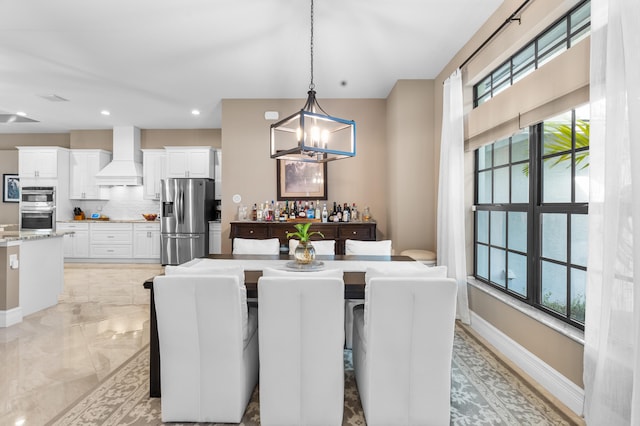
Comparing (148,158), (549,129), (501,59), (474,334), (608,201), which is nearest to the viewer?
(608,201)

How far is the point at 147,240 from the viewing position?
691 cm

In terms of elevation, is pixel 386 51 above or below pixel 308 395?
above

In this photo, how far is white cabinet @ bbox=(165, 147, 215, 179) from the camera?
685 cm

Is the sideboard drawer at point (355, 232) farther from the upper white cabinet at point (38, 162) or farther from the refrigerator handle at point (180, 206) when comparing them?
the upper white cabinet at point (38, 162)

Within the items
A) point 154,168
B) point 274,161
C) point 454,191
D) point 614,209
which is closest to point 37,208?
point 154,168

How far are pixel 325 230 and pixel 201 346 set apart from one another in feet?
10.4

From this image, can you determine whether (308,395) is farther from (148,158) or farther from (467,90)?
(148,158)

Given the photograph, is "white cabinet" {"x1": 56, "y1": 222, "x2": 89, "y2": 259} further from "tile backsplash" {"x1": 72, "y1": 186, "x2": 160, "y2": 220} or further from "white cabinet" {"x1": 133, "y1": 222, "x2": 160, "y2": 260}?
"white cabinet" {"x1": 133, "y1": 222, "x2": 160, "y2": 260}

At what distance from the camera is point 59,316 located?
3.76 metres

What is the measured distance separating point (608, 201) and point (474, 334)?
2.06m

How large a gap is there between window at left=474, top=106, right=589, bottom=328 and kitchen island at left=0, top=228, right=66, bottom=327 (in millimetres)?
4776

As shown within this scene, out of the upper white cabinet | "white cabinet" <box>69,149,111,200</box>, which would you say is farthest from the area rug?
the upper white cabinet

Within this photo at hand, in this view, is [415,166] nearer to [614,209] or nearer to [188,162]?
[614,209]

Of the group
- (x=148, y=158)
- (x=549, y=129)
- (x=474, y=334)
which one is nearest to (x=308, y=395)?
(x=474, y=334)
